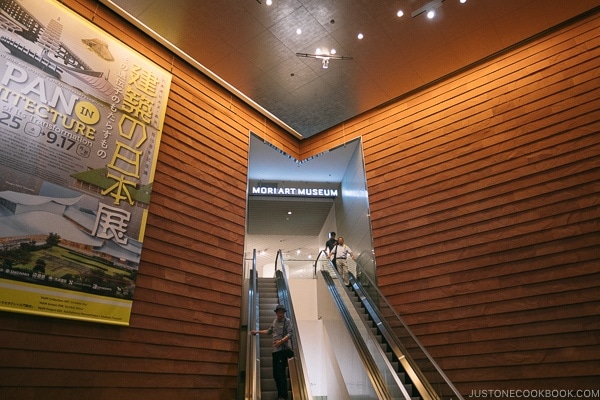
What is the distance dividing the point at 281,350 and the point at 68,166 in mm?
3846

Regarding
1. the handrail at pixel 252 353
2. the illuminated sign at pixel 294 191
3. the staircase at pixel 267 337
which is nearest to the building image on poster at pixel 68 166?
the handrail at pixel 252 353

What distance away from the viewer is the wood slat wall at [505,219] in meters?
5.85

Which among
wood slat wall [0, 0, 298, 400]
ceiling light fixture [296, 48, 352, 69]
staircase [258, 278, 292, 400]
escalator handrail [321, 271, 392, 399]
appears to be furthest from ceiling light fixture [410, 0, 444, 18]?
staircase [258, 278, 292, 400]

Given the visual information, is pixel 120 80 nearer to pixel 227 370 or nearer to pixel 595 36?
pixel 227 370

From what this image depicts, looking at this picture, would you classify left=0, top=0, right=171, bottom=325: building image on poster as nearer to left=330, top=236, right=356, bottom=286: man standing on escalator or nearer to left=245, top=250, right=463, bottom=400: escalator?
left=245, top=250, right=463, bottom=400: escalator

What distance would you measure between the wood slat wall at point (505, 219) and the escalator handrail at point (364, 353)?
3.51 ft

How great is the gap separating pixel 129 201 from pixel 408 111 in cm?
607

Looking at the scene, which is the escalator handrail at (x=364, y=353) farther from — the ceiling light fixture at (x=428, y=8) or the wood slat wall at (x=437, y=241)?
the ceiling light fixture at (x=428, y=8)

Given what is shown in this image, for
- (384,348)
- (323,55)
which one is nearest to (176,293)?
(384,348)

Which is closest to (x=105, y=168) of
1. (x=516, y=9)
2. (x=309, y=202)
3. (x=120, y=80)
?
(x=120, y=80)

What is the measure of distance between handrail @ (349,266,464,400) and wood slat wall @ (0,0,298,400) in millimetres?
2400

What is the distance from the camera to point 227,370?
6.61 metres

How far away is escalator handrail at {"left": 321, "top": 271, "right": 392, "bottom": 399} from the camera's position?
4.97 metres

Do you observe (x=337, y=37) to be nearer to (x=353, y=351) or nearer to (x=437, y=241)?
(x=437, y=241)
